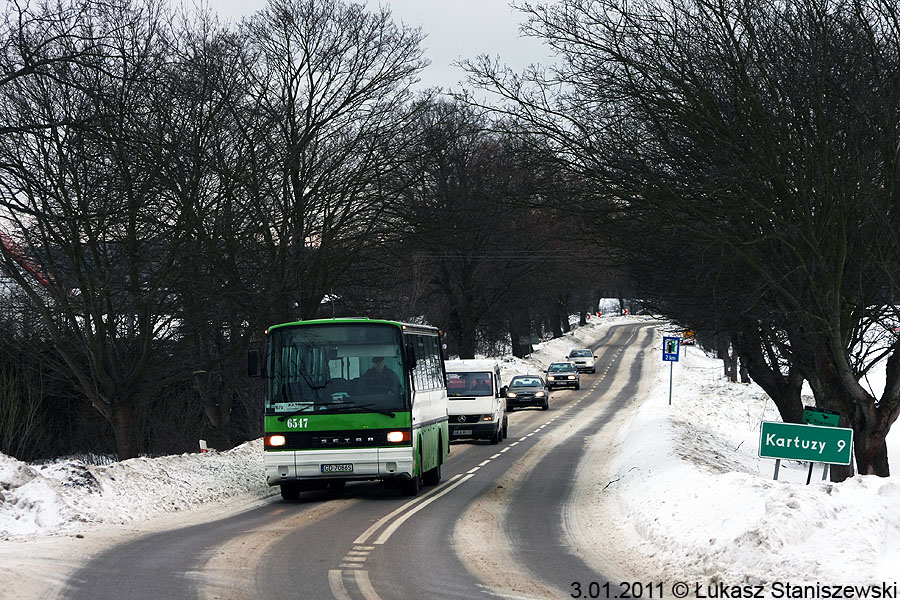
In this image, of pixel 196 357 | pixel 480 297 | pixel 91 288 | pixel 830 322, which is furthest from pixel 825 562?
pixel 480 297

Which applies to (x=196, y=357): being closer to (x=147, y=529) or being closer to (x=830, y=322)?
(x=147, y=529)

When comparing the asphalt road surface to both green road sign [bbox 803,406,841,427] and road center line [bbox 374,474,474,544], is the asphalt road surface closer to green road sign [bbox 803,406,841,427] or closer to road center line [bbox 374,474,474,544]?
road center line [bbox 374,474,474,544]

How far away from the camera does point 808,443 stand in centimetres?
1267

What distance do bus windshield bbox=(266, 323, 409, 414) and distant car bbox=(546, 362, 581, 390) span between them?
4876 cm

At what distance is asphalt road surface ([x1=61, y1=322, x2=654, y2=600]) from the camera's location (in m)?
8.97

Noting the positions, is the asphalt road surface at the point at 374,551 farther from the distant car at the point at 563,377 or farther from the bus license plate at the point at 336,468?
the distant car at the point at 563,377

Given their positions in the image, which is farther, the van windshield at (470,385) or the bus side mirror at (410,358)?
the van windshield at (470,385)

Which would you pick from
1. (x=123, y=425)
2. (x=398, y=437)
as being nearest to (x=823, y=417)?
(x=398, y=437)

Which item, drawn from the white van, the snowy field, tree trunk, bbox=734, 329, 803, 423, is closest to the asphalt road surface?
the snowy field

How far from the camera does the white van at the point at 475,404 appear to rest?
31578 millimetres

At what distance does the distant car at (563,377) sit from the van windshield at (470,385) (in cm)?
3329

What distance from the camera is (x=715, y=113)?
46.4 ft

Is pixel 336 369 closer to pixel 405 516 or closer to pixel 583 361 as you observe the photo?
pixel 405 516

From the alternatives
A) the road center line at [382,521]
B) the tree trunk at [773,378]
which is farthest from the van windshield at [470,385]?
the road center line at [382,521]
